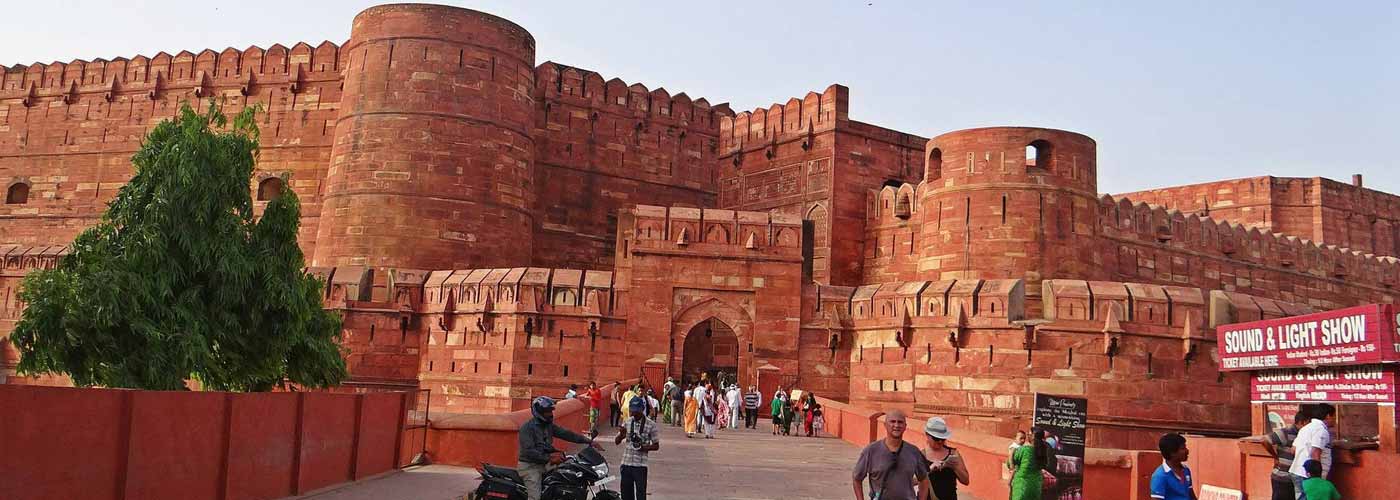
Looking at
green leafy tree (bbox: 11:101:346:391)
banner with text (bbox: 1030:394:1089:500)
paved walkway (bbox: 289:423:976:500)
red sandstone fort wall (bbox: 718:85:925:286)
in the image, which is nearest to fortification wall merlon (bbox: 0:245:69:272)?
green leafy tree (bbox: 11:101:346:391)

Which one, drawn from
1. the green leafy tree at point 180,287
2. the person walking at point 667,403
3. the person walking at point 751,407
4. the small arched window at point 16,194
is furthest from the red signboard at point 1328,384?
the small arched window at point 16,194

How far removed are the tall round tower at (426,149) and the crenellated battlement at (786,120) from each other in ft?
22.9

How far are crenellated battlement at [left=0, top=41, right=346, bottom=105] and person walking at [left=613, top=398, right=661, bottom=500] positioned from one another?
2486 cm

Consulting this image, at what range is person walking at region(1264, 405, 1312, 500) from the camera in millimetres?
7312

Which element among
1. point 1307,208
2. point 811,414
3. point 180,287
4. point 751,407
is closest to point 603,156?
point 751,407

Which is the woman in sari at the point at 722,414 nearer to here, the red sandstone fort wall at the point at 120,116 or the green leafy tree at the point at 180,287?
the green leafy tree at the point at 180,287

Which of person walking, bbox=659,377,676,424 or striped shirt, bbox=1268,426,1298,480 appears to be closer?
striped shirt, bbox=1268,426,1298,480

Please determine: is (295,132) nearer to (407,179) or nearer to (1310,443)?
(407,179)

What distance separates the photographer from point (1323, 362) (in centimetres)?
811

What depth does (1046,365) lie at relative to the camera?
1953 centimetres

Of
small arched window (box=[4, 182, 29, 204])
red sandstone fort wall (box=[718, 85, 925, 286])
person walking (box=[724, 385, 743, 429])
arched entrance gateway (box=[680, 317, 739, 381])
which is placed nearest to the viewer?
person walking (box=[724, 385, 743, 429])

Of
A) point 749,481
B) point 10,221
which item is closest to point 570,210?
point 10,221

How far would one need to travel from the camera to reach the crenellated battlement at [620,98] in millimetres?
30703

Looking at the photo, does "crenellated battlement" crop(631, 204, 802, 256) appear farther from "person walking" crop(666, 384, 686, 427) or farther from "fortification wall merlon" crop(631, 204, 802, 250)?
"person walking" crop(666, 384, 686, 427)
